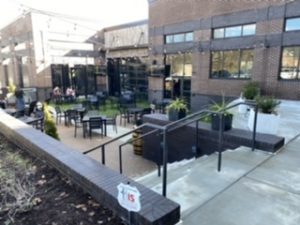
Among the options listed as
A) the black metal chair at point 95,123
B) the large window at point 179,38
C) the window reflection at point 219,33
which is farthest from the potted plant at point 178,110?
the large window at point 179,38

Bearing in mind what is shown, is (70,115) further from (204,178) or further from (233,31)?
(204,178)

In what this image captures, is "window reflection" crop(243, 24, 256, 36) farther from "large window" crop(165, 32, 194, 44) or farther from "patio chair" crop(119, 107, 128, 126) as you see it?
"patio chair" crop(119, 107, 128, 126)

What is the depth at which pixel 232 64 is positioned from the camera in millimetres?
12070

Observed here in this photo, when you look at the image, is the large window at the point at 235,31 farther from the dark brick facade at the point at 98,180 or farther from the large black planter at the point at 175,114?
the dark brick facade at the point at 98,180

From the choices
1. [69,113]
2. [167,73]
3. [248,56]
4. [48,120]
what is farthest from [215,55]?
[48,120]

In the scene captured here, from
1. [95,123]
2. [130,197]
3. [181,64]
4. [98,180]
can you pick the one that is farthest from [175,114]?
[181,64]

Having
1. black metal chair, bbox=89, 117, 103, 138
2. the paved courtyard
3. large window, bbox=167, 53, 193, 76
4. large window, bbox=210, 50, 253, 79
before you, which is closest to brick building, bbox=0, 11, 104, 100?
large window, bbox=167, 53, 193, 76

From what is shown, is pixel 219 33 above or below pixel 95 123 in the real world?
above

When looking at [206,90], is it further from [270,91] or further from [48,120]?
[48,120]

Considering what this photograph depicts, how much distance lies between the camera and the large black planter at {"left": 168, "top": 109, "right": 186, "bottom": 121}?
18.4 feet

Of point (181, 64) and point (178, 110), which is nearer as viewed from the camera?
point (178, 110)

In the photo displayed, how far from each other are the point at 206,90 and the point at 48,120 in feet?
29.0

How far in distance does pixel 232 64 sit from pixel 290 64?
8.73 feet

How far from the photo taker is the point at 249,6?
11.0m
